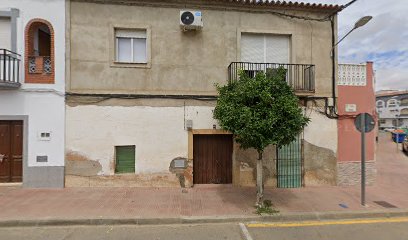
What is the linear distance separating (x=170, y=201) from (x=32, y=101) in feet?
18.1

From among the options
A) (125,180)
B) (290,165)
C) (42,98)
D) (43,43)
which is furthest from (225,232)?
(43,43)

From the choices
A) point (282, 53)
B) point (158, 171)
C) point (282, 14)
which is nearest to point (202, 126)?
point (158, 171)

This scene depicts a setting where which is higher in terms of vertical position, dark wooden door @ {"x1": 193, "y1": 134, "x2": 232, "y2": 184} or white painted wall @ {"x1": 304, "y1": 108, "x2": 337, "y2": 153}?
white painted wall @ {"x1": 304, "y1": 108, "x2": 337, "y2": 153}

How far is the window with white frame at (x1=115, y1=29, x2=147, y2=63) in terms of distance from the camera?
341 inches

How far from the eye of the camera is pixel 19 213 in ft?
19.9

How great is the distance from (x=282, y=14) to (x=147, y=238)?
27.6 feet

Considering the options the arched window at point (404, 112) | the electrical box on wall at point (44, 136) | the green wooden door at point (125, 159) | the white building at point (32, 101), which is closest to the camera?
the white building at point (32, 101)

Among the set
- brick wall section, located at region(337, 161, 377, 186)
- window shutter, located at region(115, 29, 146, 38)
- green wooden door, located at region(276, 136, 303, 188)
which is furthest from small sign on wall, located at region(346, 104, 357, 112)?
window shutter, located at region(115, 29, 146, 38)

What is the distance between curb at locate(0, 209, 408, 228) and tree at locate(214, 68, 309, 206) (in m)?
1.78

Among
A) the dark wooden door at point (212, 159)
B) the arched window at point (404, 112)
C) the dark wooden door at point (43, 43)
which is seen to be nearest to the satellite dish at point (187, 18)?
the dark wooden door at point (212, 159)

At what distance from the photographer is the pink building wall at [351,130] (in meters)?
9.34

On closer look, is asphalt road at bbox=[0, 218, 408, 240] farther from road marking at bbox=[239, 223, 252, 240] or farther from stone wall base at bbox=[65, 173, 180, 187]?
stone wall base at bbox=[65, 173, 180, 187]

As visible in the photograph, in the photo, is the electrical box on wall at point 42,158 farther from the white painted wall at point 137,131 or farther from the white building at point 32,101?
the white painted wall at point 137,131

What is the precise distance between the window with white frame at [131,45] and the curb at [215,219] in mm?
5202
